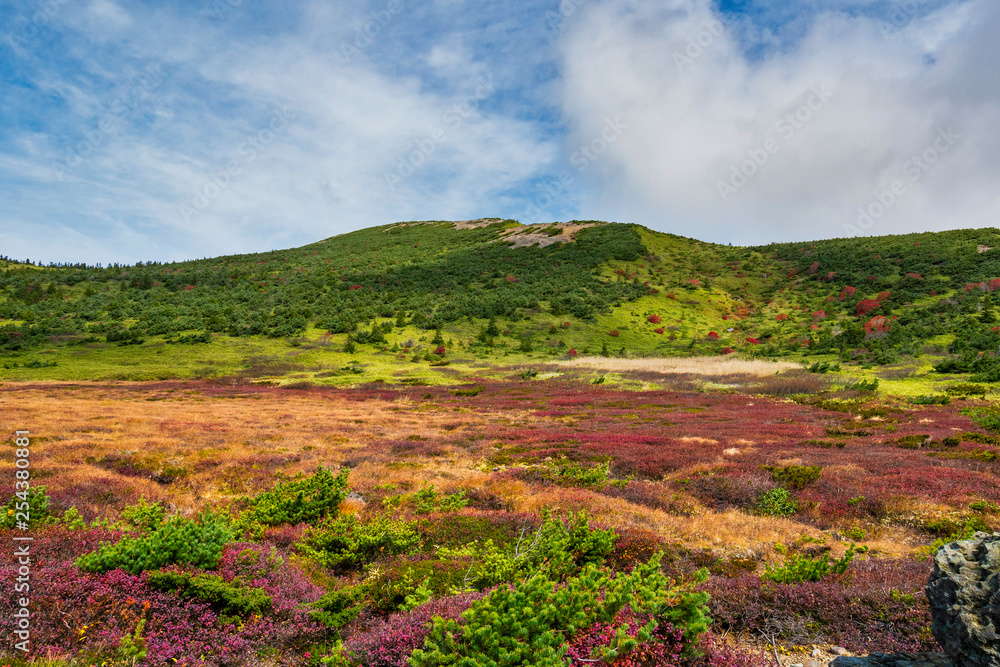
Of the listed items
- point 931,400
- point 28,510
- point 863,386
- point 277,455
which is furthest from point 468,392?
point 28,510

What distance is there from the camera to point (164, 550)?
5453 mm

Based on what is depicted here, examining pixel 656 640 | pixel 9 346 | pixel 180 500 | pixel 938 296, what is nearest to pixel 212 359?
pixel 9 346

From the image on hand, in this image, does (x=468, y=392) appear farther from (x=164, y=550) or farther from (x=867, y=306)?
(x=867, y=306)

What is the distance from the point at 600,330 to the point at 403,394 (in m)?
40.9

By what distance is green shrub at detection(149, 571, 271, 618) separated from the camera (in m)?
5.00

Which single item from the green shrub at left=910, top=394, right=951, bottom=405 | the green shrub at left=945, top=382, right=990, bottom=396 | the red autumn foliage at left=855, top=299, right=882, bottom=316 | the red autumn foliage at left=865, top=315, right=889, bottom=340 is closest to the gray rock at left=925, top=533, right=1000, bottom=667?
the green shrub at left=910, top=394, right=951, bottom=405

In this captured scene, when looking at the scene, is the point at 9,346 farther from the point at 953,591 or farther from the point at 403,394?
the point at 953,591

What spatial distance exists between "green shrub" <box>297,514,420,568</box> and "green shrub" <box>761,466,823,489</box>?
9.29m

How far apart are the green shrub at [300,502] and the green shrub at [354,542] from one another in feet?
3.42

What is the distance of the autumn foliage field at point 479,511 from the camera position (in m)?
4.62

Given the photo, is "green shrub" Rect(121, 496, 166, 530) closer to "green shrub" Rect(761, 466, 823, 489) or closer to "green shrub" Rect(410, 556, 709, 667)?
"green shrub" Rect(410, 556, 709, 667)

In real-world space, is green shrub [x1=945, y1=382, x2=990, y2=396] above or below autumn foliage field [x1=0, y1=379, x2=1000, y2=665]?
below

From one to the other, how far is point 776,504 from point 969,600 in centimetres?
684

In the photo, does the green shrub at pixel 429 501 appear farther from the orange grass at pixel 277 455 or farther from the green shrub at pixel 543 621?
the green shrub at pixel 543 621
